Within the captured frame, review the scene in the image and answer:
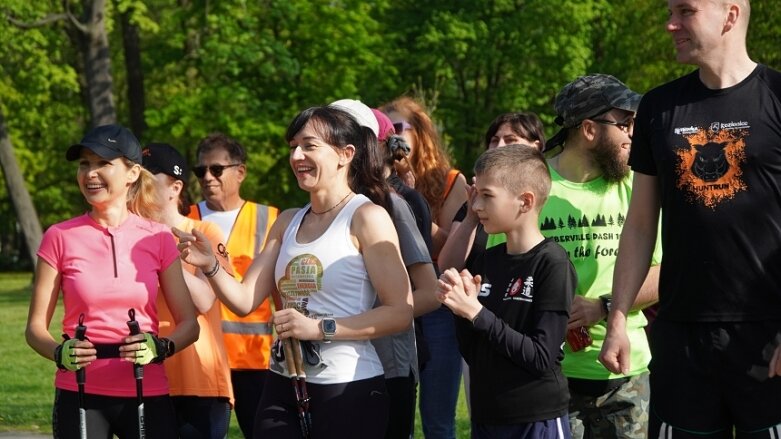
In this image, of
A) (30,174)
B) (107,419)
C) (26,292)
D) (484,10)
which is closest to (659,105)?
(107,419)

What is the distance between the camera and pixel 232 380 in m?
6.89

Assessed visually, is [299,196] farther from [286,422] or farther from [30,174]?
[286,422]

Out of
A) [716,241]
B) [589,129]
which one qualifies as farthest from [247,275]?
[716,241]

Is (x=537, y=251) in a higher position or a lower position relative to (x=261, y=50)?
lower

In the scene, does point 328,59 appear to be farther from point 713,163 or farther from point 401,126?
point 713,163

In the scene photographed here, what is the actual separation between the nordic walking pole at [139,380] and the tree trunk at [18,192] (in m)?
29.0

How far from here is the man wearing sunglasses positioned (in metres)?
6.83

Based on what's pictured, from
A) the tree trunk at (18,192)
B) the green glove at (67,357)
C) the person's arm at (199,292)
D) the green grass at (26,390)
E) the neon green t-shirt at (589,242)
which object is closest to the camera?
the green glove at (67,357)

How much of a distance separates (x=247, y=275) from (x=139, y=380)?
617mm

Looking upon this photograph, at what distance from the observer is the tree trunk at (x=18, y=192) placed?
32719 mm

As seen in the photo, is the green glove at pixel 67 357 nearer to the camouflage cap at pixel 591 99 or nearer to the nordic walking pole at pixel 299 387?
the nordic walking pole at pixel 299 387

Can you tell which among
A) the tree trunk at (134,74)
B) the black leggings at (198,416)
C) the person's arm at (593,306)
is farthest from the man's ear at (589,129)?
the tree trunk at (134,74)

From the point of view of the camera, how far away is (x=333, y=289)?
4.64 meters

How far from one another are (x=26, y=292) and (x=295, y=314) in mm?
35276
